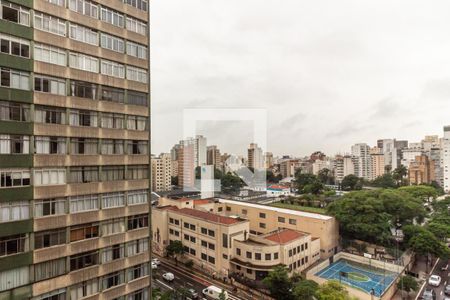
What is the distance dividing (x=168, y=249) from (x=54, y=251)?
13.4m

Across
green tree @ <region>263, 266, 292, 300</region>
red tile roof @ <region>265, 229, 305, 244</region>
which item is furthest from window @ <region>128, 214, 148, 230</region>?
red tile roof @ <region>265, 229, 305, 244</region>

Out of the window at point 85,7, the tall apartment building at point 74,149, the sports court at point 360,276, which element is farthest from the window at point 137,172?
the sports court at point 360,276

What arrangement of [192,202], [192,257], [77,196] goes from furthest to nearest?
[192,202]
[192,257]
[77,196]

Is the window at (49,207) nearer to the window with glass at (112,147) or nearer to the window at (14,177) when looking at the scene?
the window at (14,177)

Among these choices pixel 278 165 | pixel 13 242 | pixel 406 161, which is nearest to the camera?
pixel 13 242

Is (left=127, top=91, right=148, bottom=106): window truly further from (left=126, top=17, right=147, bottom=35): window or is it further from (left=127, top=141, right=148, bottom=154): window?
(left=126, top=17, right=147, bottom=35): window

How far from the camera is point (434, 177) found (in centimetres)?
5569

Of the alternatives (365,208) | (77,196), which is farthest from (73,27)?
(365,208)

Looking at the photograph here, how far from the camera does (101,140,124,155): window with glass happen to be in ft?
36.2

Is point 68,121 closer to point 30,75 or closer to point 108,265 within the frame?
point 30,75

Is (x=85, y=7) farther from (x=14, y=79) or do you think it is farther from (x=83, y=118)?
(x=83, y=118)

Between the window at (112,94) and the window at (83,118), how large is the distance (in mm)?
759

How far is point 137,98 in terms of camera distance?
12055mm

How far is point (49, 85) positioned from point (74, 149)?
2235mm
